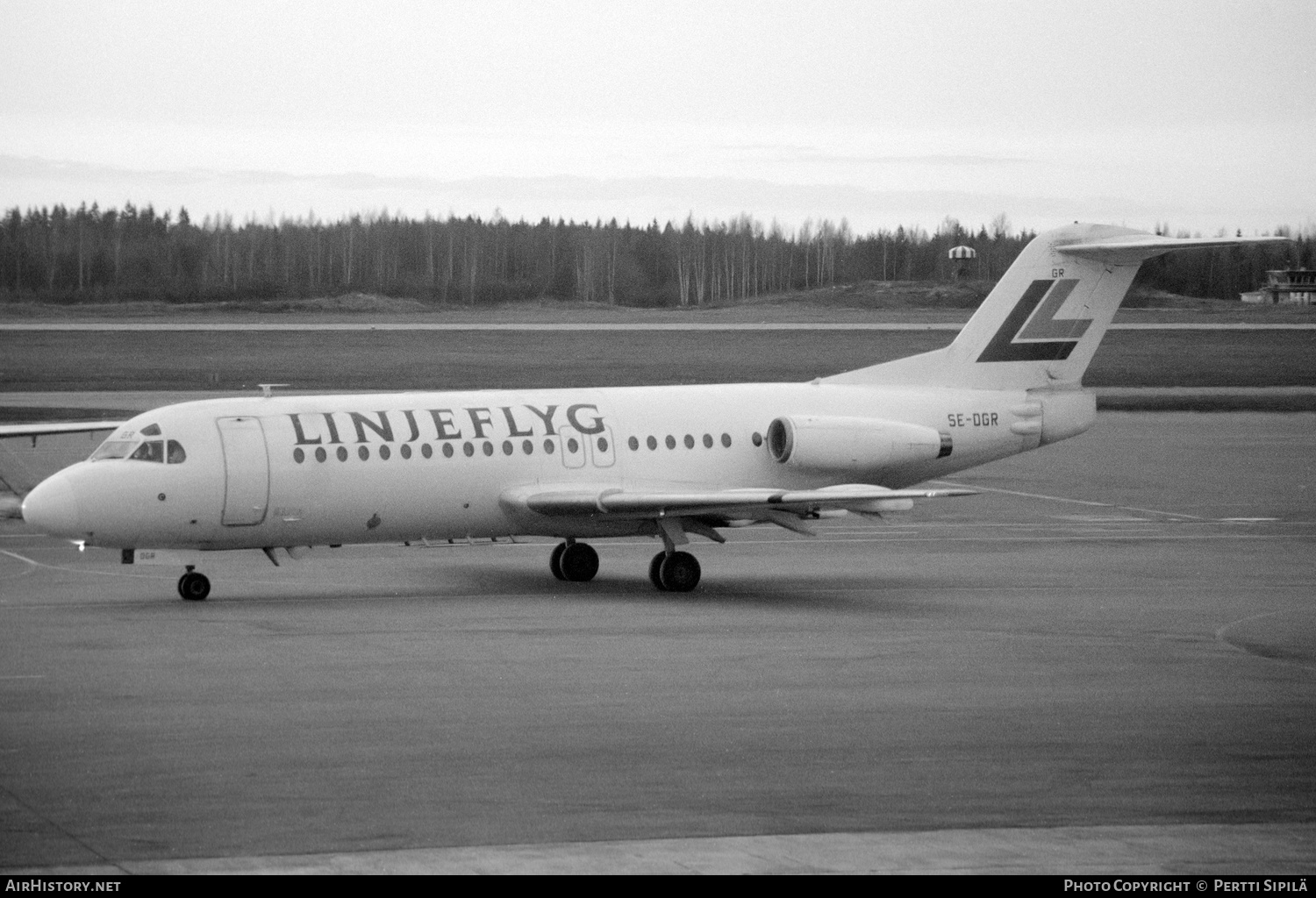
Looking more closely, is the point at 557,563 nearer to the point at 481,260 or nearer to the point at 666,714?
the point at 666,714

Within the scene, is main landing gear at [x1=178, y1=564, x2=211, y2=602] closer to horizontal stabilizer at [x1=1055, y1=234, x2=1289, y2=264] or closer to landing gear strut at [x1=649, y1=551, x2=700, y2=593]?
landing gear strut at [x1=649, y1=551, x2=700, y2=593]

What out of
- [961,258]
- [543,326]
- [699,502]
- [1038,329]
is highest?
[961,258]

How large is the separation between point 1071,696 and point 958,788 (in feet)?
15.7

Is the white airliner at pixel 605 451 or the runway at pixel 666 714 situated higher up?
the white airliner at pixel 605 451

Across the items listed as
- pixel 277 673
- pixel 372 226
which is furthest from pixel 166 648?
pixel 372 226

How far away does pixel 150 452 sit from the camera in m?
26.4

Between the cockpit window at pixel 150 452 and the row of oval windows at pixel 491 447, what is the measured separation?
1.90 metres

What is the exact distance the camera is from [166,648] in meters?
21.8

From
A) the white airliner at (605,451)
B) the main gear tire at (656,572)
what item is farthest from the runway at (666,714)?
the white airliner at (605,451)

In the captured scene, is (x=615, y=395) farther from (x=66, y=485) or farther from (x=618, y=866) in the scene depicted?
(x=618, y=866)

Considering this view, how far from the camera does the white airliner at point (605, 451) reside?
86.8ft

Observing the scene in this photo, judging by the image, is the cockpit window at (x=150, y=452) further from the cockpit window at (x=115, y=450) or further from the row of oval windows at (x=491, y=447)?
the row of oval windows at (x=491, y=447)

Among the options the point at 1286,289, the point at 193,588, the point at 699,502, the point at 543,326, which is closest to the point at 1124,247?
the point at 699,502

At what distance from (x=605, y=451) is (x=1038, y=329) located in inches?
329
